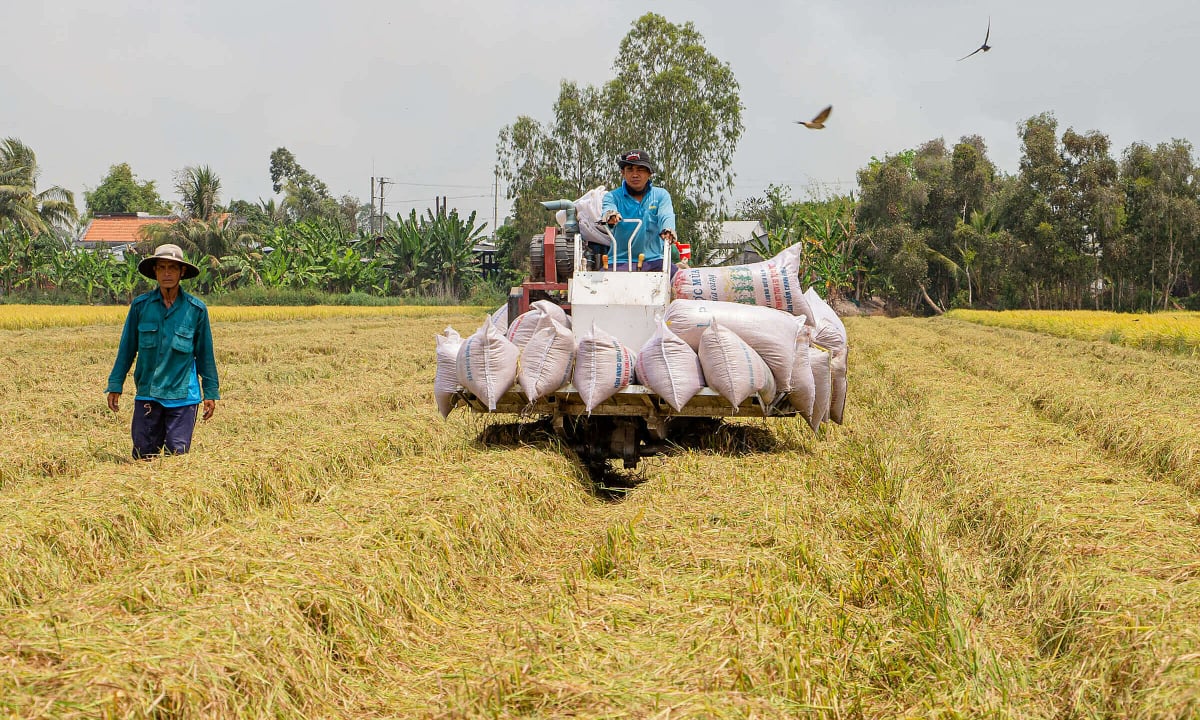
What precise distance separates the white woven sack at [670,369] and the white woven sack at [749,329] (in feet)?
0.46

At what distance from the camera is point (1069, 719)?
2662 millimetres

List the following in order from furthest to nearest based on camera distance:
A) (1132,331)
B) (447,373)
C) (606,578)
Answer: (1132,331)
(447,373)
(606,578)

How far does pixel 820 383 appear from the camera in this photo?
617cm

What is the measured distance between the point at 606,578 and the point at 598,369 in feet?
6.50

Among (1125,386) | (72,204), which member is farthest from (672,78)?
(1125,386)

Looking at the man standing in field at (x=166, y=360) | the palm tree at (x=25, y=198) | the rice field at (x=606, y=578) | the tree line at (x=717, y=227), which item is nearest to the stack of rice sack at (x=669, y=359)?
the rice field at (x=606, y=578)

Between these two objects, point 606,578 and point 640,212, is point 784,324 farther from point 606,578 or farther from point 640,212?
point 606,578

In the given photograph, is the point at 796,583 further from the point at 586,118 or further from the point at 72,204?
the point at 72,204

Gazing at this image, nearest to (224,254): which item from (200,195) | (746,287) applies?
(200,195)

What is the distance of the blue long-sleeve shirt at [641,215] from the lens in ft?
22.3

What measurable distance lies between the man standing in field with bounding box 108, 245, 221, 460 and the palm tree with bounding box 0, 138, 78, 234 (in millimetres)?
40045

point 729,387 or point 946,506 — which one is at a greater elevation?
point 729,387

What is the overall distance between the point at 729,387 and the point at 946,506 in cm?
135

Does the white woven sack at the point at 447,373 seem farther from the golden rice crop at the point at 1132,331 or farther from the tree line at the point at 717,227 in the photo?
the tree line at the point at 717,227
